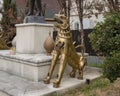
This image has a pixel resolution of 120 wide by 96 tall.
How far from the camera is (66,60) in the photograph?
18.0 ft

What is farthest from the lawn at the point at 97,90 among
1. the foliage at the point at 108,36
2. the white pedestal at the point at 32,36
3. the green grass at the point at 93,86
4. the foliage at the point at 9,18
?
the foliage at the point at 9,18

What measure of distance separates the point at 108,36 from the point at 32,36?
2.77 m

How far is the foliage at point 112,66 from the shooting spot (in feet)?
13.1

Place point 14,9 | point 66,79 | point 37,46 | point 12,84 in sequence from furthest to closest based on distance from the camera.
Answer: point 14,9 → point 37,46 → point 66,79 → point 12,84

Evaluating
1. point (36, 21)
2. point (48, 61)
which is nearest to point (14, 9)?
point (36, 21)

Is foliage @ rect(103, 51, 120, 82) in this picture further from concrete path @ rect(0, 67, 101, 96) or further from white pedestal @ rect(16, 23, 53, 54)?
white pedestal @ rect(16, 23, 53, 54)

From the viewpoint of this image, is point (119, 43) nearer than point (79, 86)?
Yes

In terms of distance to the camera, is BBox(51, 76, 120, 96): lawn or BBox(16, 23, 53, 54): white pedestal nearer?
BBox(51, 76, 120, 96): lawn

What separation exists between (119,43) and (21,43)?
11.4 feet

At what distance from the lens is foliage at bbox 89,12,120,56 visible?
4.17 meters

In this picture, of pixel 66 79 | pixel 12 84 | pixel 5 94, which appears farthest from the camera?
pixel 66 79

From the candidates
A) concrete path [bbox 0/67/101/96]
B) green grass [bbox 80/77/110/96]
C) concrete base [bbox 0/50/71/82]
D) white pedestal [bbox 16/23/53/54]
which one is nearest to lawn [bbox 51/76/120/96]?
green grass [bbox 80/77/110/96]

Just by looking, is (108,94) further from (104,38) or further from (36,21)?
(36,21)

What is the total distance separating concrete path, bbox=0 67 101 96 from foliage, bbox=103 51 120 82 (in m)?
1.24
